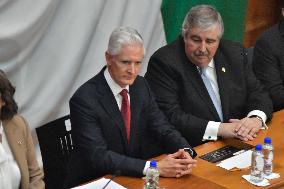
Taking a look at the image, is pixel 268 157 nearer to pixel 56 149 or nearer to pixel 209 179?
pixel 209 179

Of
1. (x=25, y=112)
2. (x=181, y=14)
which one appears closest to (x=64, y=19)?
(x=25, y=112)

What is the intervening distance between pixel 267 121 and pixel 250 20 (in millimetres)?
2231

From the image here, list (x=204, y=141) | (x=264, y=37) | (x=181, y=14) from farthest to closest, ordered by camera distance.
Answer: (x=181, y=14) < (x=264, y=37) < (x=204, y=141)

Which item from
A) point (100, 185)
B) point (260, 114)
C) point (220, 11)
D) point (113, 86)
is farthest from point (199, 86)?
point (220, 11)

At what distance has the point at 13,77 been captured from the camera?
3.57 meters

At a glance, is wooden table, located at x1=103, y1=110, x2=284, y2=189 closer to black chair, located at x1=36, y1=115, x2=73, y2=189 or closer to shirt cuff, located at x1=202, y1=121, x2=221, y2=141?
shirt cuff, located at x1=202, y1=121, x2=221, y2=141

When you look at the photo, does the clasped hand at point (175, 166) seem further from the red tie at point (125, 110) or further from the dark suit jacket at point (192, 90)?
the dark suit jacket at point (192, 90)

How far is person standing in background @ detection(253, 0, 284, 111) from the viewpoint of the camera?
3.71 meters

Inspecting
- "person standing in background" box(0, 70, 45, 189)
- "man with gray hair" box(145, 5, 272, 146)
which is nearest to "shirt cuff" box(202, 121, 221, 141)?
"man with gray hair" box(145, 5, 272, 146)

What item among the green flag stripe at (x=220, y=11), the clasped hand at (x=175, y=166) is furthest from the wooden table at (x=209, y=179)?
the green flag stripe at (x=220, y=11)

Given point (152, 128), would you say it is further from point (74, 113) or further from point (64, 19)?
point (64, 19)

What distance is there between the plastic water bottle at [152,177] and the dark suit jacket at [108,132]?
101 mm

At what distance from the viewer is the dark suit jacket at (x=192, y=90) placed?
3123 mm

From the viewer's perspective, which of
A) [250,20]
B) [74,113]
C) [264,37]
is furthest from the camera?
[250,20]
